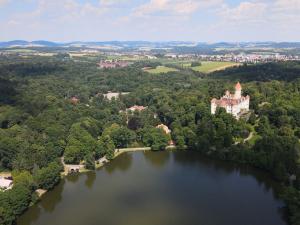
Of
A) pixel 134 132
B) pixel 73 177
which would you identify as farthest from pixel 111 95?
pixel 73 177

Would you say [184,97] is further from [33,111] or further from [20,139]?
[20,139]

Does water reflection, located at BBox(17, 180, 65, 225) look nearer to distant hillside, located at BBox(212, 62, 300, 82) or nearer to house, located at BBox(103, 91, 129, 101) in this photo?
house, located at BBox(103, 91, 129, 101)

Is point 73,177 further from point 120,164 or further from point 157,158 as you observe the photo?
point 157,158

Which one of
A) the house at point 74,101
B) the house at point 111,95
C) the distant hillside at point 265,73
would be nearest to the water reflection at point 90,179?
the house at point 74,101

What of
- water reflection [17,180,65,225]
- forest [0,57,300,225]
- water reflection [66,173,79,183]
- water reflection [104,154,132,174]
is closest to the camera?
water reflection [17,180,65,225]

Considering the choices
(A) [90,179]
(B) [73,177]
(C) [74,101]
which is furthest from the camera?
(C) [74,101]

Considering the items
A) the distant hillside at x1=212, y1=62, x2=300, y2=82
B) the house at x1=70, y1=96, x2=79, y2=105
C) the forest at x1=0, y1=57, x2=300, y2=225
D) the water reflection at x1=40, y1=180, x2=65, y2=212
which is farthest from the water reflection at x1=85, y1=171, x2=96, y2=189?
the distant hillside at x1=212, y1=62, x2=300, y2=82
